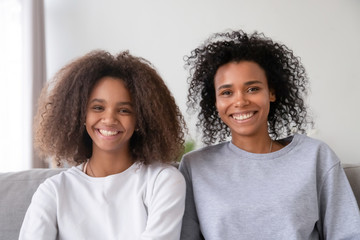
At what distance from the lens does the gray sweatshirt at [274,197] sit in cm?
126

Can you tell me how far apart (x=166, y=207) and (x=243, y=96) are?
48 centimetres

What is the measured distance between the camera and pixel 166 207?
1254 millimetres

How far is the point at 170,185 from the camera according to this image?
50.9 inches

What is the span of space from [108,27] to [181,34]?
72 centimetres

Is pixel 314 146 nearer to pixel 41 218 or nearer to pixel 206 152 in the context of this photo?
pixel 206 152

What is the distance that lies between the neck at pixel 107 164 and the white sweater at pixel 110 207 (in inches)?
1.8

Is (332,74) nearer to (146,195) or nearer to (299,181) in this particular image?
(299,181)

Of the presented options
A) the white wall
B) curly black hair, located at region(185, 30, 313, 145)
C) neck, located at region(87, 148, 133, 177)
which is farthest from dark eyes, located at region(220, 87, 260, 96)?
the white wall

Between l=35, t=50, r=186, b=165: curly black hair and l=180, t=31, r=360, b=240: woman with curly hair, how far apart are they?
0.15 meters

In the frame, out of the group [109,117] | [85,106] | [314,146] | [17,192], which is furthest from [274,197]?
[17,192]

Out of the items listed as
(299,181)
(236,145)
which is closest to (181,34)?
(236,145)

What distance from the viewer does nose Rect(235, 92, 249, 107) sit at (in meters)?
1.36

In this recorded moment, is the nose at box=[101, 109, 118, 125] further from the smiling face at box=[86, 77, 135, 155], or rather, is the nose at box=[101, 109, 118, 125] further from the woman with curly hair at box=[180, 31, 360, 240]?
the woman with curly hair at box=[180, 31, 360, 240]

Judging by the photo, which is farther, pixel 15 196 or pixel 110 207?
pixel 15 196
